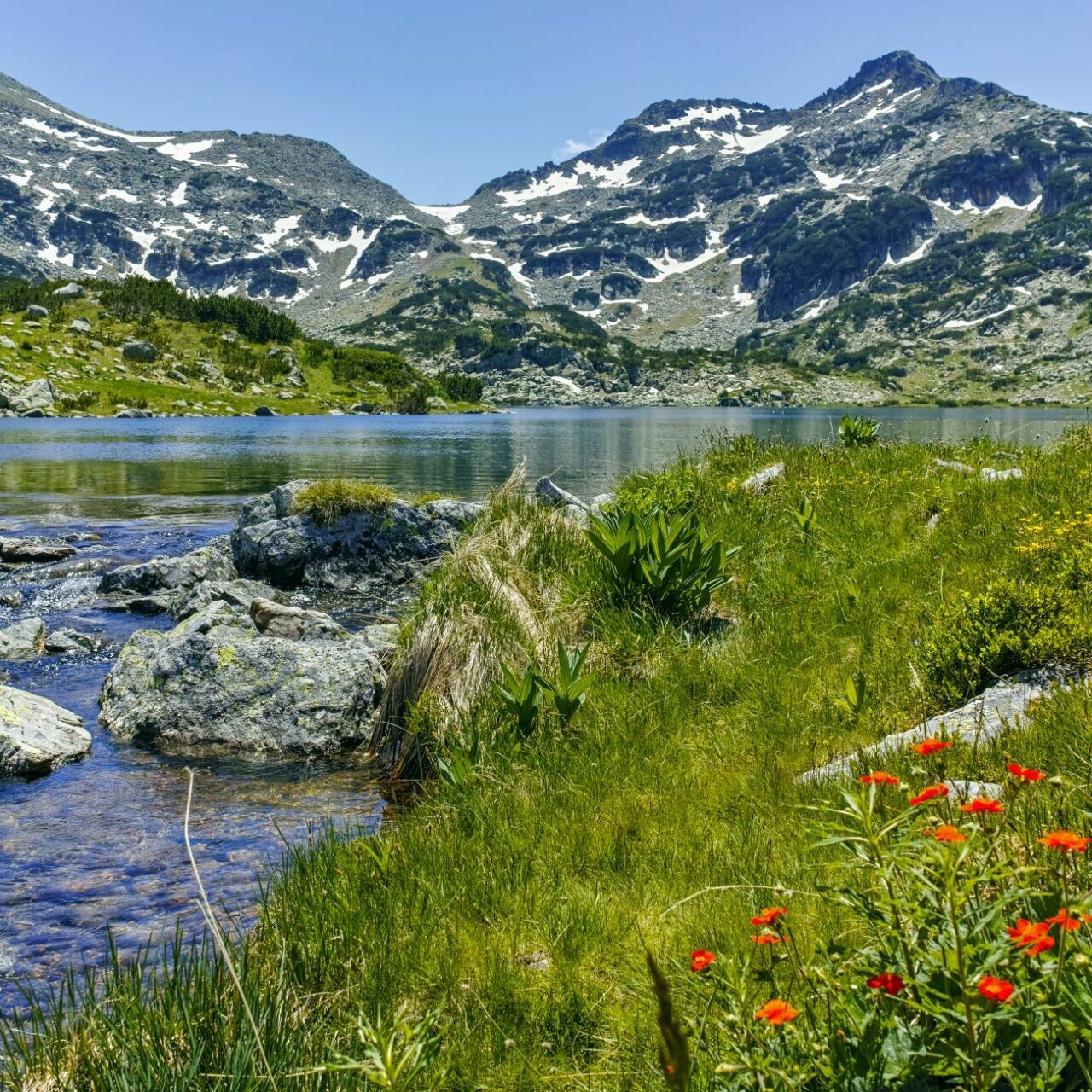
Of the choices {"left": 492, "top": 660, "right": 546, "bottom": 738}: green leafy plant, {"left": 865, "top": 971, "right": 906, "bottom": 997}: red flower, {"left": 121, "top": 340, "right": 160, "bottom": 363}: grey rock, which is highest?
{"left": 121, "top": 340, "right": 160, "bottom": 363}: grey rock

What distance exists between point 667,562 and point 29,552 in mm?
18867

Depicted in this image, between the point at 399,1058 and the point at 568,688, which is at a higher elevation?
the point at 568,688

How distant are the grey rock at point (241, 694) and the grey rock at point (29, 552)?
39.9ft

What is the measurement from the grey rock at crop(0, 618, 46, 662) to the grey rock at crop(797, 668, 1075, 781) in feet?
40.2

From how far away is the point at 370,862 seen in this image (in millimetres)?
4855

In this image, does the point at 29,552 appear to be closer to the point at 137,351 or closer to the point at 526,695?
the point at 526,695

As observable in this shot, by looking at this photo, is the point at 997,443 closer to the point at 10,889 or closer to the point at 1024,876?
the point at 1024,876

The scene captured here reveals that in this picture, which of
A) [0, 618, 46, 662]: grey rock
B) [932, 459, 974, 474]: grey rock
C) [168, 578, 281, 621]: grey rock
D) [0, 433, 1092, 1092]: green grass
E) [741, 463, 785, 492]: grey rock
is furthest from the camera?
[168, 578, 281, 621]: grey rock

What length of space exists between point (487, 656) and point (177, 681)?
13.8ft

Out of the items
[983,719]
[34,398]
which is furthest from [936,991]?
[34,398]

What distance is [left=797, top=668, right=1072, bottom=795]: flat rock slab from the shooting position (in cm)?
465

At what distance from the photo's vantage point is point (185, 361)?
12444 cm

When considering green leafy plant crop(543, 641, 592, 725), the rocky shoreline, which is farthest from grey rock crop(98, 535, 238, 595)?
green leafy plant crop(543, 641, 592, 725)

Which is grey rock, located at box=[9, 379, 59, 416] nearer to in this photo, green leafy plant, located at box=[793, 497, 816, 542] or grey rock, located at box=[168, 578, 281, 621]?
grey rock, located at box=[168, 578, 281, 621]
